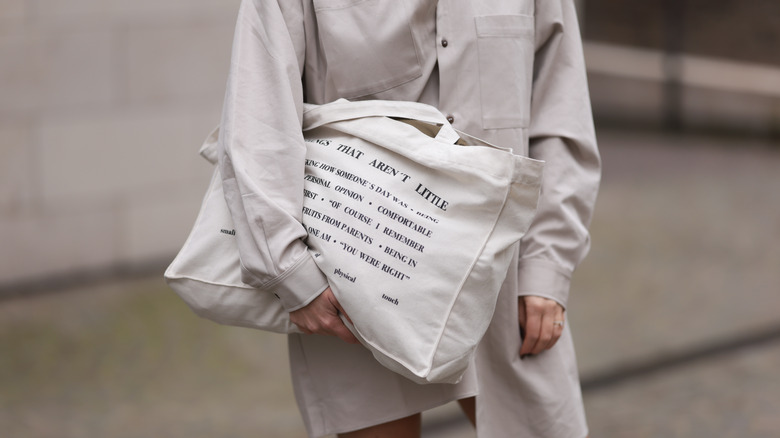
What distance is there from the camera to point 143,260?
5.86 m

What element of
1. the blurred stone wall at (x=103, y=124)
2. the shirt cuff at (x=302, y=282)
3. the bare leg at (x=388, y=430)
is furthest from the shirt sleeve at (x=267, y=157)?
the blurred stone wall at (x=103, y=124)

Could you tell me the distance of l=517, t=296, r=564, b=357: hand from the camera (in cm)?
204

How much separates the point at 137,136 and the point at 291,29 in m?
4.09

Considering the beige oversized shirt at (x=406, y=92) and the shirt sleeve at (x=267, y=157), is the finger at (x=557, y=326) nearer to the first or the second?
the beige oversized shirt at (x=406, y=92)

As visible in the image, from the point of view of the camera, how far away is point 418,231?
1.69 m

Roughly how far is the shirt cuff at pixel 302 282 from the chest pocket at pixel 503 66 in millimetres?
Answer: 491

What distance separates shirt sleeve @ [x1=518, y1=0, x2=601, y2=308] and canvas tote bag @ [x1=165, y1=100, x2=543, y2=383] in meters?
0.31

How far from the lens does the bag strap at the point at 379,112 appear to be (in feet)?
5.88

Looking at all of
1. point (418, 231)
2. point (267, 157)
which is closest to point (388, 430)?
point (418, 231)

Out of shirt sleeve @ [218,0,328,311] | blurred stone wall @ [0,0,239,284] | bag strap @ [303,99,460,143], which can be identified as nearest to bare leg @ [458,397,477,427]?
shirt sleeve @ [218,0,328,311]

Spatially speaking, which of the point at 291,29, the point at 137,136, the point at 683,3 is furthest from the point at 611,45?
the point at 291,29

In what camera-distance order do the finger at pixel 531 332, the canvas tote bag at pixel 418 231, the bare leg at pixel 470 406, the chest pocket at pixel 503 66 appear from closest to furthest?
the canvas tote bag at pixel 418 231 → the chest pocket at pixel 503 66 → the finger at pixel 531 332 → the bare leg at pixel 470 406

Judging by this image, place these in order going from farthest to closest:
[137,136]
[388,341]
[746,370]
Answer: [137,136]
[746,370]
[388,341]

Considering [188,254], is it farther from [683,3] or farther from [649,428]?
[683,3]
